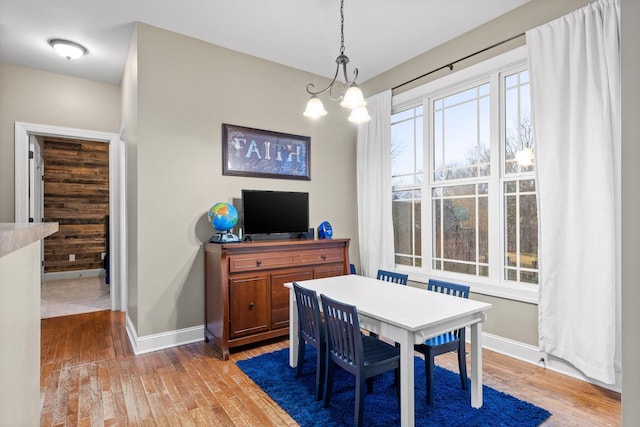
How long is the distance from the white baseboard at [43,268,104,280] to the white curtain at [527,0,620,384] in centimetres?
737

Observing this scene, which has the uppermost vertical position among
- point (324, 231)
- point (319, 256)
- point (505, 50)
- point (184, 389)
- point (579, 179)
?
point (505, 50)

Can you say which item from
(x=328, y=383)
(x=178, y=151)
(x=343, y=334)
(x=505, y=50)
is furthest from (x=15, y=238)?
(x=505, y=50)

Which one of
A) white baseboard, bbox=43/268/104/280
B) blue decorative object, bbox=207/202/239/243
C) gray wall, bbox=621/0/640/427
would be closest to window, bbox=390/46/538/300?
blue decorative object, bbox=207/202/239/243

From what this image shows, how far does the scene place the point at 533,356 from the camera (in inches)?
109

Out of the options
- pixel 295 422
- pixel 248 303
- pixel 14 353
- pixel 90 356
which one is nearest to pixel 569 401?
pixel 295 422

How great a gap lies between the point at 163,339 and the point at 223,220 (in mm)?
1215

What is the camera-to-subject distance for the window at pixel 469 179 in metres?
2.94

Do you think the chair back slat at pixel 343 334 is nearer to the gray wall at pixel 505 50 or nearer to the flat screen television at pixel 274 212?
the flat screen television at pixel 274 212

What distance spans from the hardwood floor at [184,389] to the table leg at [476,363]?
0.39 m

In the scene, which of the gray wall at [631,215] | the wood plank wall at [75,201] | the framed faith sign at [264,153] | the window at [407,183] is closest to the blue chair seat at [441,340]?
the gray wall at [631,215]

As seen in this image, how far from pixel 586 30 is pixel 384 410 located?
290 centimetres

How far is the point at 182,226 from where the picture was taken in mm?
3275

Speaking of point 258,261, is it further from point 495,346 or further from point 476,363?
point 495,346

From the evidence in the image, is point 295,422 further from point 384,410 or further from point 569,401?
point 569,401
